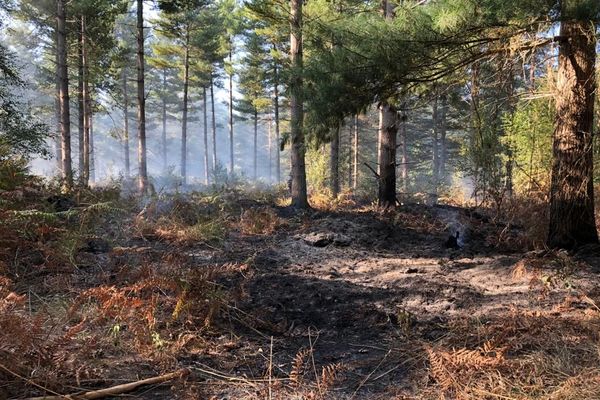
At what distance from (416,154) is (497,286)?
31.5 meters

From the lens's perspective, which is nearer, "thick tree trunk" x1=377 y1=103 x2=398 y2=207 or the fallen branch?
the fallen branch

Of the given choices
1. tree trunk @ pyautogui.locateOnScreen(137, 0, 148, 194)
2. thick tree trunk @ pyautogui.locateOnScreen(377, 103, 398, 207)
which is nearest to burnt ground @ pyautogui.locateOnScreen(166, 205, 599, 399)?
thick tree trunk @ pyautogui.locateOnScreen(377, 103, 398, 207)

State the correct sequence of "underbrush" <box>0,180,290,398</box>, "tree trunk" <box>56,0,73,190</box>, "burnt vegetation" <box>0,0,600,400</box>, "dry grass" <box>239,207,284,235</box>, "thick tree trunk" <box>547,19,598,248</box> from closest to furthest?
"underbrush" <box>0,180,290,398</box> → "burnt vegetation" <box>0,0,600,400</box> → "thick tree trunk" <box>547,19,598,248</box> → "dry grass" <box>239,207,284,235</box> → "tree trunk" <box>56,0,73,190</box>

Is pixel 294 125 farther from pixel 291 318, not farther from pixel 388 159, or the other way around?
pixel 291 318

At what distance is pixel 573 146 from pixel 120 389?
18.4 feet

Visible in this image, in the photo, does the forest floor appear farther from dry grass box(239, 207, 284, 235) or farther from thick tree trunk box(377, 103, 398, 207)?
thick tree trunk box(377, 103, 398, 207)

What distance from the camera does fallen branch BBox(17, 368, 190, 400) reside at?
210 cm

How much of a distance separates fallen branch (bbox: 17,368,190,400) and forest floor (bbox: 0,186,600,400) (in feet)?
0.14

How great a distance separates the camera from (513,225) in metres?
8.31

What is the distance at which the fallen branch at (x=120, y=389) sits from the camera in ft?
6.90

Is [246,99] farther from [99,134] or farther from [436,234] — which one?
[99,134]

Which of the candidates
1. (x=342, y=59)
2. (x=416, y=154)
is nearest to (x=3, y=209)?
(x=342, y=59)

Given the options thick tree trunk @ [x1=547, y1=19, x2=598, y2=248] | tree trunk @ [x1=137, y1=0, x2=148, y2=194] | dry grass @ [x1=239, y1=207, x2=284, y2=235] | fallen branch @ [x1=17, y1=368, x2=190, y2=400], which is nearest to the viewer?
fallen branch @ [x1=17, y1=368, x2=190, y2=400]

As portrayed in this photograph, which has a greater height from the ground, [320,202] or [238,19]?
[238,19]
